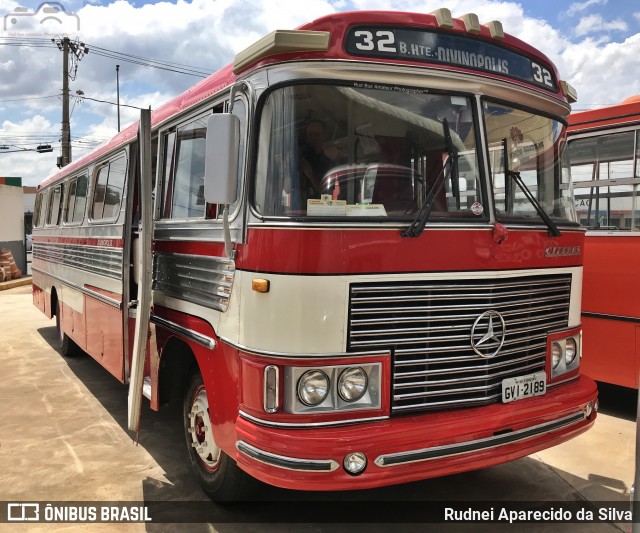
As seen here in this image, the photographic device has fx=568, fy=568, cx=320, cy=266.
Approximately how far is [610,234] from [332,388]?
12.7 feet

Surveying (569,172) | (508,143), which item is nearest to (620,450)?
(569,172)

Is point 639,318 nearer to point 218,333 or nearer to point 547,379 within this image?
point 547,379

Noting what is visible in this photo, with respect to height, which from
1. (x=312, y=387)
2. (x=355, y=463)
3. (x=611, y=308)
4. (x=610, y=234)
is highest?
(x=610, y=234)

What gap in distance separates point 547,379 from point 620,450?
1.68 metres

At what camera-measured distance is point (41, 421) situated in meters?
5.53

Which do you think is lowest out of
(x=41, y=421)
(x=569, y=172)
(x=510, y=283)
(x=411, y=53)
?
(x=41, y=421)

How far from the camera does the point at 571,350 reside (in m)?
3.90

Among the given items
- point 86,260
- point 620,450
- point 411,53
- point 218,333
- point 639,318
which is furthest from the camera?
point 86,260

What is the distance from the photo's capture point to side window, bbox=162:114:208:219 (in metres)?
3.83

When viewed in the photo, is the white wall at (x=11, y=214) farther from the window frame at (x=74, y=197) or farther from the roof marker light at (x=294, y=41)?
the roof marker light at (x=294, y=41)

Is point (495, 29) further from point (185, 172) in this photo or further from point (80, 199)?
point (80, 199)

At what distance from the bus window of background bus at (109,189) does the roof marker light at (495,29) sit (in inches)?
129

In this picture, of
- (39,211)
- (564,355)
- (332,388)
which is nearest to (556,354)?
(564,355)

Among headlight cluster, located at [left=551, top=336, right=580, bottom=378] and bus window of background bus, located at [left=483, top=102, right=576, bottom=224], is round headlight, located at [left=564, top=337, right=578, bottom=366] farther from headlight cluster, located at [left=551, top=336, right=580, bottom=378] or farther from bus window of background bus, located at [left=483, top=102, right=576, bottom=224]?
bus window of background bus, located at [left=483, top=102, right=576, bottom=224]
